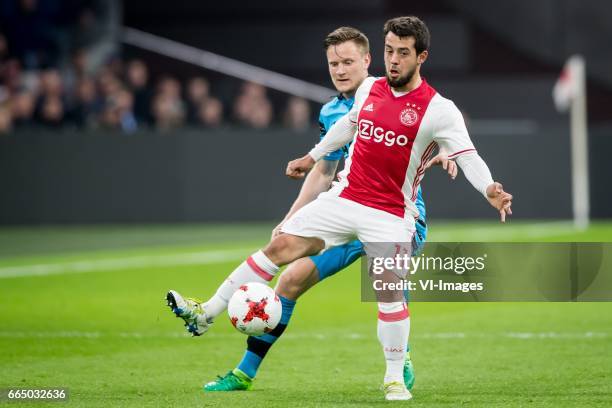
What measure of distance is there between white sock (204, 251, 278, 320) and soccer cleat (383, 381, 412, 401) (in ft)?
3.12

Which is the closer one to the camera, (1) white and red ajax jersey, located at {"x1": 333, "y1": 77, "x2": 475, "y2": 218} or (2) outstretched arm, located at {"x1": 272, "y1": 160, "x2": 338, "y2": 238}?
(1) white and red ajax jersey, located at {"x1": 333, "y1": 77, "x2": 475, "y2": 218}

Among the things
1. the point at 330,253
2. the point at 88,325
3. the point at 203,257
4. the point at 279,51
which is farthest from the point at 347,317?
the point at 279,51

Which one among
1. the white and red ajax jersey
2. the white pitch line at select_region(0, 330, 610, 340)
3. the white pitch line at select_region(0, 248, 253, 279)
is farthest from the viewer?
the white pitch line at select_region(0, 248, 253, 279)

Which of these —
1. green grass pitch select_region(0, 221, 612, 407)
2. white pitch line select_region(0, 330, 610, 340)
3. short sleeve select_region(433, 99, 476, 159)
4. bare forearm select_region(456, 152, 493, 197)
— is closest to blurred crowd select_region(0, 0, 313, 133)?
green grass pitch select_region(0, 221, 612, 407)

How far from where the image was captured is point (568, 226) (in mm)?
21469

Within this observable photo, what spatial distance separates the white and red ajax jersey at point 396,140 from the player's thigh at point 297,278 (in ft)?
1.65

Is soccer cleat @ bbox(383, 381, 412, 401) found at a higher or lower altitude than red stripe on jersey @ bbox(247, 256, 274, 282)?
lower

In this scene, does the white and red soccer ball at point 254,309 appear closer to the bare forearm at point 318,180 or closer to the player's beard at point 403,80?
the bare forearm at point 318,180

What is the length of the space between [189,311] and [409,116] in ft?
5.47

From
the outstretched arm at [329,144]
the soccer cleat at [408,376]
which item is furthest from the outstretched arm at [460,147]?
the soccer cleat at [408,376]

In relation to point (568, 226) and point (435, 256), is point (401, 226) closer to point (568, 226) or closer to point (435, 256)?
point (435, 256)

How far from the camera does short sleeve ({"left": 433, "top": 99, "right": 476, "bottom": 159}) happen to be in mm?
6793

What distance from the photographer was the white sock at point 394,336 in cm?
687

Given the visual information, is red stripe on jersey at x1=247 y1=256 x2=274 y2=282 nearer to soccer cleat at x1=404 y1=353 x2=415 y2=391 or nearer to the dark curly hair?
soccer cleat at x1=404 y1=353 x2=415 y2=391
